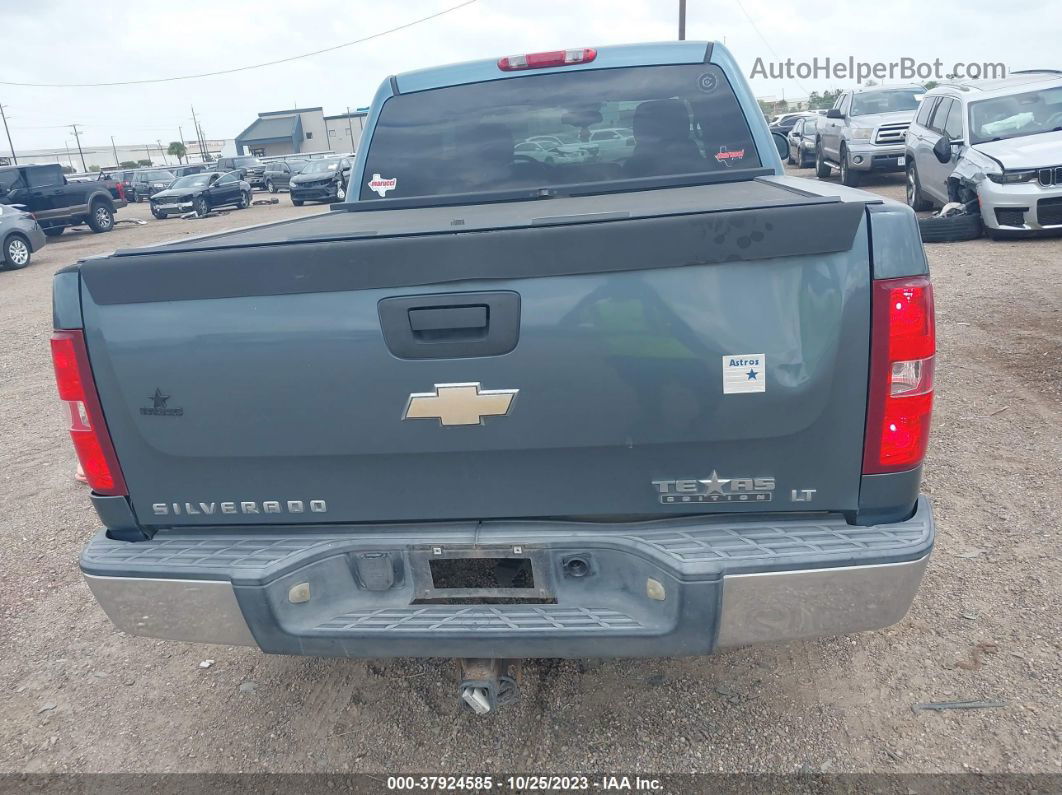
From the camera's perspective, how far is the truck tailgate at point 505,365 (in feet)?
6.29

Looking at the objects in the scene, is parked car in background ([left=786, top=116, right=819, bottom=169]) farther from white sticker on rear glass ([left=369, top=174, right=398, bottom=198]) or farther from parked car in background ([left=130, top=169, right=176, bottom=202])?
parked car in background ([left=130, top=169, right=176, bottom=202])

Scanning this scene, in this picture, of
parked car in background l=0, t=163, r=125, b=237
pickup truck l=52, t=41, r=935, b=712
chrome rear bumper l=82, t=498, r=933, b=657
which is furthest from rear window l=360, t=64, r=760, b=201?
parked car in background l=0, t=163, r=125, b=237

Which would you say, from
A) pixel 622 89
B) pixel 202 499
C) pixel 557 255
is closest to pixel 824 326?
pixel 557 255

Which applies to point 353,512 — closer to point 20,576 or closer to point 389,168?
point 389,168

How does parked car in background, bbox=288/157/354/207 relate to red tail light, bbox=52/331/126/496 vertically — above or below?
below

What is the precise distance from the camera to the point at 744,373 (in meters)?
1.94

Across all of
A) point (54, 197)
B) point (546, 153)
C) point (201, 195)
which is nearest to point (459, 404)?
point (546, 153)

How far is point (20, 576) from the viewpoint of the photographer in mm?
4047

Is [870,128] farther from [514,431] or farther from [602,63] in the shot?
[514,431]

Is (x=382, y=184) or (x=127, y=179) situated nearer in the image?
(x=382, y=184)

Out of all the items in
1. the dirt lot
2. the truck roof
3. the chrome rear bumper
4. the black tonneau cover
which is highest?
the truck roof

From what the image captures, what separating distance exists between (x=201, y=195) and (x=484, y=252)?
2745cm

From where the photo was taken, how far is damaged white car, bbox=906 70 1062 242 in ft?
30.7

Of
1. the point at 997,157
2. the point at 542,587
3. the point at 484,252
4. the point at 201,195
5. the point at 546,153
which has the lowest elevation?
the point at 201,195
